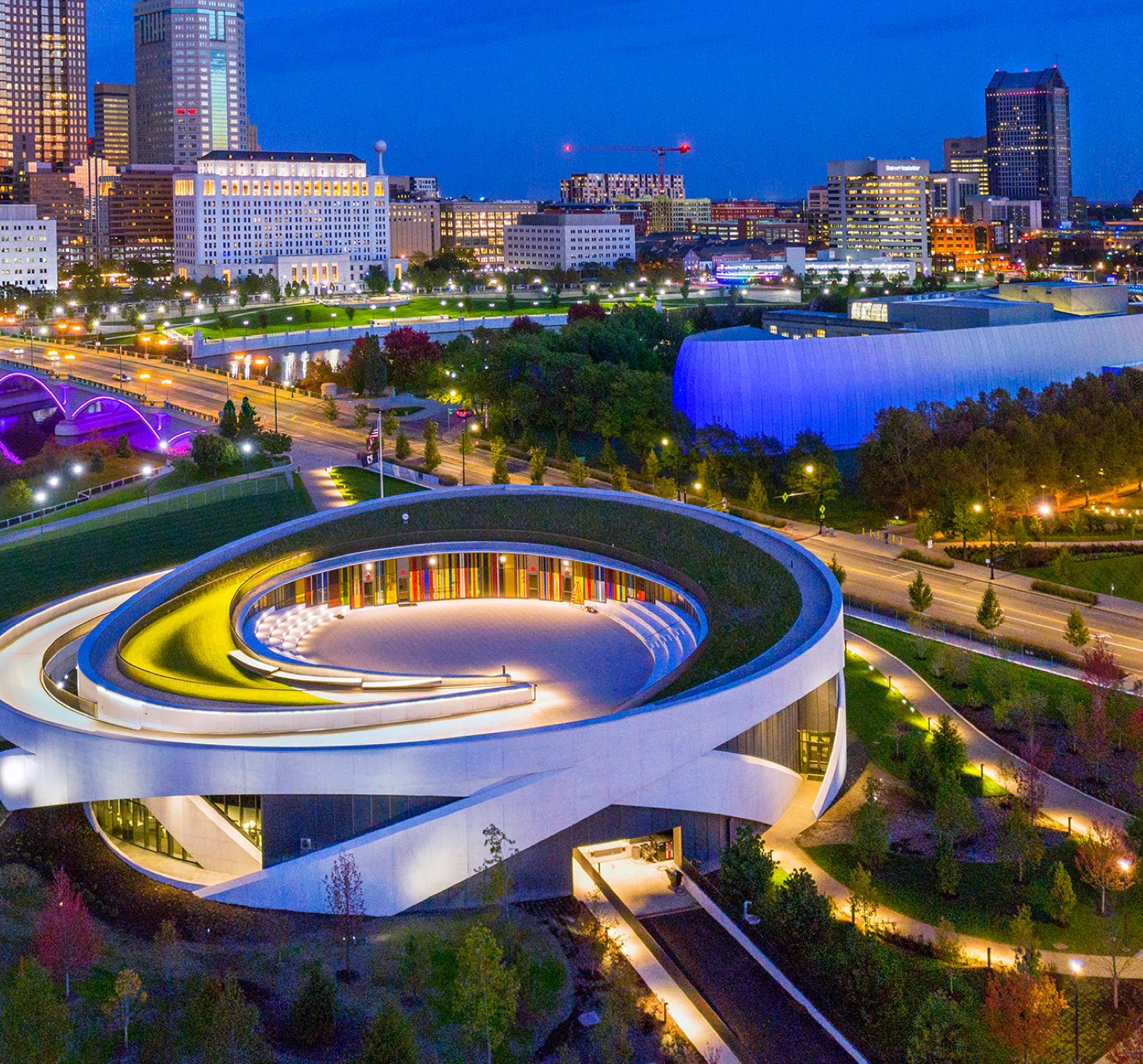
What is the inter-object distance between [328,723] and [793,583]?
42.3 ft

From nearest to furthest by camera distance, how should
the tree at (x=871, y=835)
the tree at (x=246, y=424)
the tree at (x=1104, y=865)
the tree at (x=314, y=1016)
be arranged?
the tree at (x=314, y=1016) → the tree at (x=1104, y=865) → the tree at (x=871, y=835) → the tree at (x=246, y=424)

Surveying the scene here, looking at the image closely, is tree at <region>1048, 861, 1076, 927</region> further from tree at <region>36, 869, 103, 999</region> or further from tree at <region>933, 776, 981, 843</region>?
tree at <region>36, 869, 103, 999</region>

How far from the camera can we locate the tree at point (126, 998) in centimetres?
2080

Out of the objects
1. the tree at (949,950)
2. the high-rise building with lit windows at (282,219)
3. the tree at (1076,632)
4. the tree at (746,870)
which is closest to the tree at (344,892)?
the tree at (746,870)

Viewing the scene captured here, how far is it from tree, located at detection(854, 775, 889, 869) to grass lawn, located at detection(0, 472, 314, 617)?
28978 millimetres

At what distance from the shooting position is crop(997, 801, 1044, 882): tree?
2720 centimetres

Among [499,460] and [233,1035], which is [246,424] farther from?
[233,1035]

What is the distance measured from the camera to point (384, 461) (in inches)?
2625

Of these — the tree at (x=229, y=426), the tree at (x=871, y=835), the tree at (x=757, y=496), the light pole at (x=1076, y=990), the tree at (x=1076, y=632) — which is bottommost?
the light pole at (x=1076, y=990)

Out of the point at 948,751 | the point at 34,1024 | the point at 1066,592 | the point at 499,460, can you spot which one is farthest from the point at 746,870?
the point at 499,460

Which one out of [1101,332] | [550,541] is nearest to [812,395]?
[1101,332]

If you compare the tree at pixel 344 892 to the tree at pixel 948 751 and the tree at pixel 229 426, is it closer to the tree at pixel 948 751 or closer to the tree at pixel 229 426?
the tree at pixel 948 751

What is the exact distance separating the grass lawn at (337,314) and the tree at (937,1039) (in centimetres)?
9691

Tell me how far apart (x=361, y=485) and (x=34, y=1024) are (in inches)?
1668
